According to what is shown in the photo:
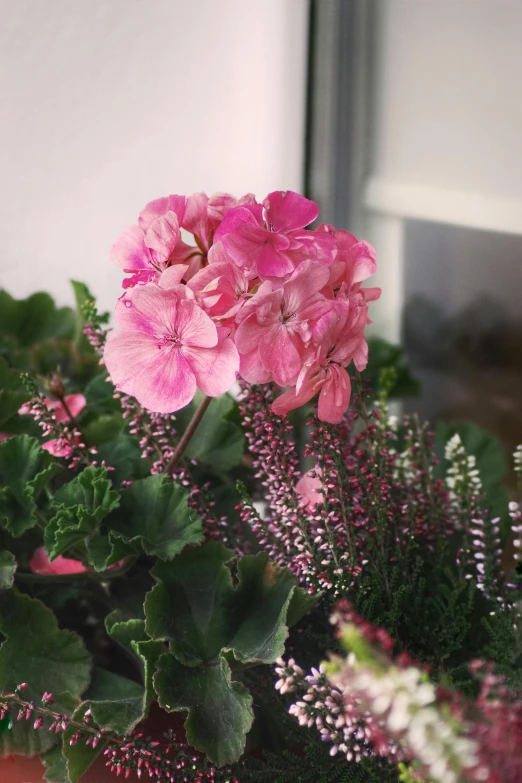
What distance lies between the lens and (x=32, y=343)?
908mm

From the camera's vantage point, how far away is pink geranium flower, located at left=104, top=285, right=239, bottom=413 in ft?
1.55

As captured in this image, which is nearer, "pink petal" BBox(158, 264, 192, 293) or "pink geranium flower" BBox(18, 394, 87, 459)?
"pink petal" BBox(158, 264, 192, 293)

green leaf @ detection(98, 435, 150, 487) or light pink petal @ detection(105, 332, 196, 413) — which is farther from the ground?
light pink petal @ detection(105, 332, 196, 413)

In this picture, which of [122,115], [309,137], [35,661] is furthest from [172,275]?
[309,137]

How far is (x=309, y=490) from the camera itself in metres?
0.59

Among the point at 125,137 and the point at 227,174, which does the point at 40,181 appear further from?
the point at 227,174

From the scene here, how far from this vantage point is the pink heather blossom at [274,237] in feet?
1.58

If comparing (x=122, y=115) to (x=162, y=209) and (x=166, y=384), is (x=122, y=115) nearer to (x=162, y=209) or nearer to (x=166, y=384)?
(x=162, y=209)

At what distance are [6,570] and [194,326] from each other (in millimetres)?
261

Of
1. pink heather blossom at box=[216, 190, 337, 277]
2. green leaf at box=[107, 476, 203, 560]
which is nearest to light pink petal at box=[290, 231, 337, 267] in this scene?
pink heather blossom at box=[216, 190, 337, 277]

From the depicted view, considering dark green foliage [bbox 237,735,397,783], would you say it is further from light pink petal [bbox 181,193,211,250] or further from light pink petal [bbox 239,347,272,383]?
light pink petal [bbox 181,193,211,250]

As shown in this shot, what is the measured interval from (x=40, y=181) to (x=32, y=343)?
22 cm

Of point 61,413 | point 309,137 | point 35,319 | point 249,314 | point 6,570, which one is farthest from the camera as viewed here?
point 309,137

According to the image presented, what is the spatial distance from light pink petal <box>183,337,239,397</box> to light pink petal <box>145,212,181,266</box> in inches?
2.8
